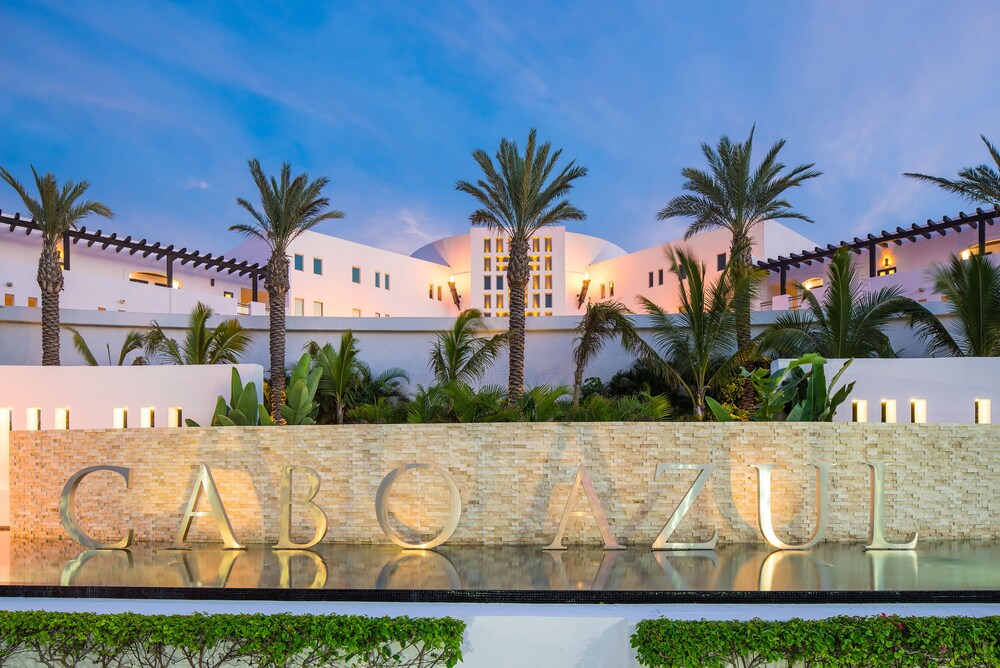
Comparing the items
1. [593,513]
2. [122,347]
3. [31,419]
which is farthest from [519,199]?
[122,347]

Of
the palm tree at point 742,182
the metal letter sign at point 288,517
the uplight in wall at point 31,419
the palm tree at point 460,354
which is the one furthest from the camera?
the palm tree at point 742,182

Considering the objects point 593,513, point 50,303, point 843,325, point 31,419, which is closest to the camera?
point 593,513

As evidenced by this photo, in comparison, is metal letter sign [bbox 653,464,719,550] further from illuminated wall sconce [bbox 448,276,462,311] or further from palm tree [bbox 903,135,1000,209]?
illuminated wall sconce [bbox 448,276,462,311]

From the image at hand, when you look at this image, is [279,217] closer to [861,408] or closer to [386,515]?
[386,515]

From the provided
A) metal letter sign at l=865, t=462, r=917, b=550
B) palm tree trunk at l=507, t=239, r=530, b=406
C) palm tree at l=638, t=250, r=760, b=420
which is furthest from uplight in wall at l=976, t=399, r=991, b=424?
palm tree trunk at l=507, t=239, r=530, b=406

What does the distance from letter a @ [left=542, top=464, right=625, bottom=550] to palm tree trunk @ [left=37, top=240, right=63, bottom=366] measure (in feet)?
50.5

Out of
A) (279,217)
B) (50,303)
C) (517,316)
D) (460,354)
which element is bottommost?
(460,354)

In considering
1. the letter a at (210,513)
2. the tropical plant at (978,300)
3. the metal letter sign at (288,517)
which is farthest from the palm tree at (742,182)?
the letter a at (210,513)

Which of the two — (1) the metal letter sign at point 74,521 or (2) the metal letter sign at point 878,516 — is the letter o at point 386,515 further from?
(2) the metal letter sign at point 878,516

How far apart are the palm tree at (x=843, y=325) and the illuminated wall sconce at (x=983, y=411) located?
3.17 m

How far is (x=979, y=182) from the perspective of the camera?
51.8ft

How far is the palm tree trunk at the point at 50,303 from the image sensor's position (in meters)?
18.1

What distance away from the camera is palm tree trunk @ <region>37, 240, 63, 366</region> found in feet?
59.5

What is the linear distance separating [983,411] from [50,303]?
71.2 ft
